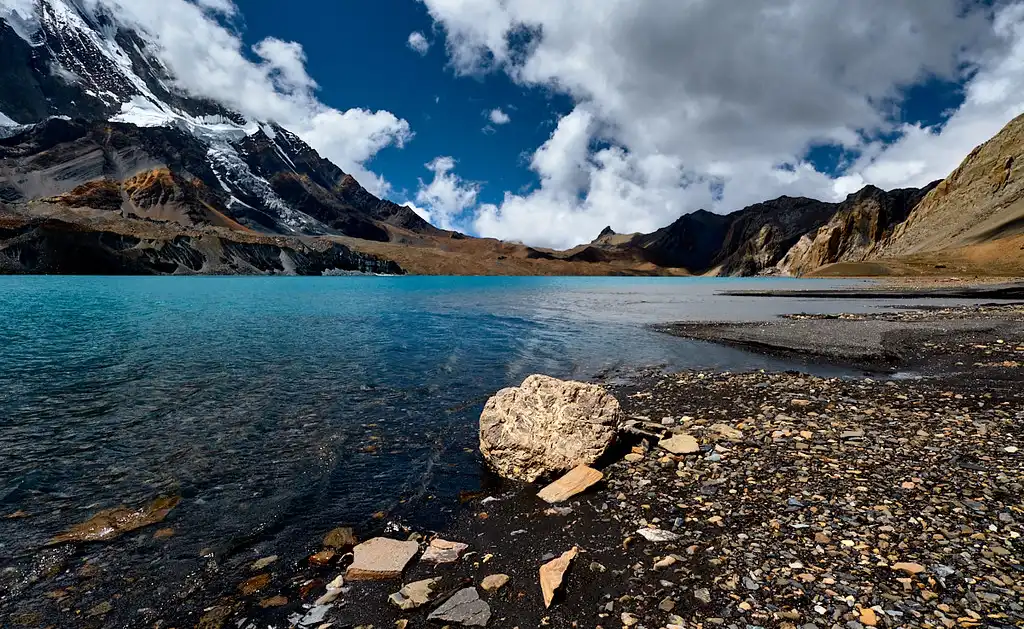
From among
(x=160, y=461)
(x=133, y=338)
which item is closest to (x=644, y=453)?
(x=160, y=461)

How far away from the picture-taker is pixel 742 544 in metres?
6.52

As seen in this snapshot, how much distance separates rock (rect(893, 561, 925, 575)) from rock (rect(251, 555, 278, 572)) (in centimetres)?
846

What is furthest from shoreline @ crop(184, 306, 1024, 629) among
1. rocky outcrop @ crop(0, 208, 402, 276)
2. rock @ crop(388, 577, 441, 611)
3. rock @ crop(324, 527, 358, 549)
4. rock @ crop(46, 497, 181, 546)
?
rocky outcrop @ crop(0, 208, 402, 276)

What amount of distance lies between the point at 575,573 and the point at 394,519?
3.76m

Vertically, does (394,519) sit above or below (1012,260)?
below

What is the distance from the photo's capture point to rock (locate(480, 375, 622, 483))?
991cm

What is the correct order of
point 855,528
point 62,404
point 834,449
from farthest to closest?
point 62,404 < point 834,449 < point 855,528

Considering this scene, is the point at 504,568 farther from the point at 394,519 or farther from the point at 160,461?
the point at 160,461

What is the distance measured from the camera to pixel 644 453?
400 inches

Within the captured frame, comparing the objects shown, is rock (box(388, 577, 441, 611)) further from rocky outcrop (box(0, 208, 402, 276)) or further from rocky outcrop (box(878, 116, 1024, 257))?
rocky outcrop (box(0, 208, 402, 276))

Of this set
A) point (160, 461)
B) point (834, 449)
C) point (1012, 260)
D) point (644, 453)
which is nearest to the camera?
point (834, 449)

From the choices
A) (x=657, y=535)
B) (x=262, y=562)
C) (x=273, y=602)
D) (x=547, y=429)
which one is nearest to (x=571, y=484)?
(x=547, y=429)

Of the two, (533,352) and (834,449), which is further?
(533,352)

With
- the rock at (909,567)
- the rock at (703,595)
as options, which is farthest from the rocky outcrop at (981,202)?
the rock at (703,595)
